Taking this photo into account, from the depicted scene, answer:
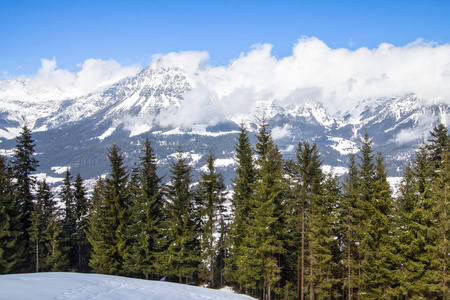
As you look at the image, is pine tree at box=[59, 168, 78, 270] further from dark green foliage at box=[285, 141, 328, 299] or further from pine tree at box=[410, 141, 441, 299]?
pine tree at box=[410, 141, 441, 299]

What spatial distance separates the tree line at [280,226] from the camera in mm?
23719

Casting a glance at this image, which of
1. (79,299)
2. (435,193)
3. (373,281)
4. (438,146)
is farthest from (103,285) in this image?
(438,146)

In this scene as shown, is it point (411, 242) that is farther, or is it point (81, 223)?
point (81, 223)

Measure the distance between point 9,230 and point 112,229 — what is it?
975 centimetres

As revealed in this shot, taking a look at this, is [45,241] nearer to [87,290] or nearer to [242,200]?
[242,200]

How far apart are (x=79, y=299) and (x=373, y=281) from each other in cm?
2178

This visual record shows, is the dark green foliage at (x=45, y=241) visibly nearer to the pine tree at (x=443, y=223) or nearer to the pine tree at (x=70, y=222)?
the pine tree at (x=70, y=222)

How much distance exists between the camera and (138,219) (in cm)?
3356

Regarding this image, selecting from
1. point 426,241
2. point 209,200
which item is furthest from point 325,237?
point 209,200

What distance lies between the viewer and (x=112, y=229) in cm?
3322

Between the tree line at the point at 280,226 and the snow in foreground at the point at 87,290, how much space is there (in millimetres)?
10220

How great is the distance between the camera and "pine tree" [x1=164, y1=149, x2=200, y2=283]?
108 feet

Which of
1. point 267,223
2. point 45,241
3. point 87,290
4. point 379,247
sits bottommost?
point 45,241

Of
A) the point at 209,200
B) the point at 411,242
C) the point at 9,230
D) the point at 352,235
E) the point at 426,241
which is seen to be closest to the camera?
the point at 426,241
